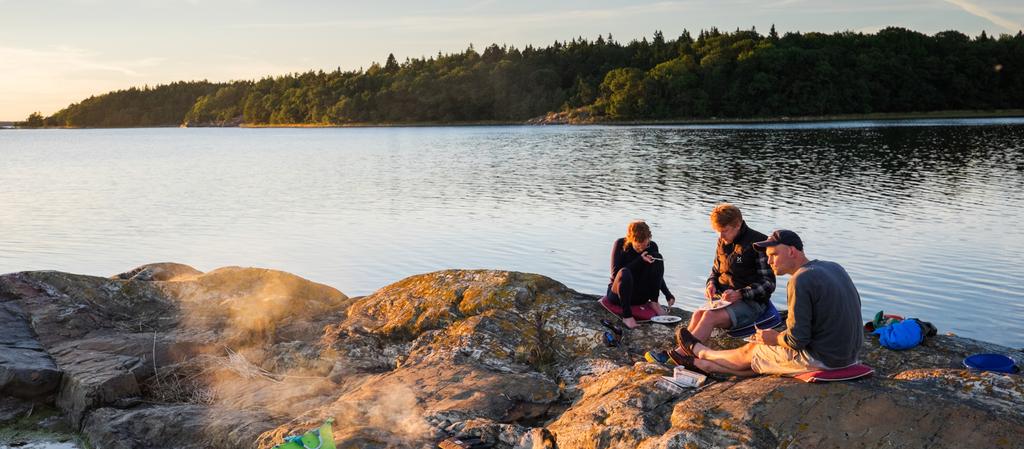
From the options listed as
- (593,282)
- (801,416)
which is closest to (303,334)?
(801,416)

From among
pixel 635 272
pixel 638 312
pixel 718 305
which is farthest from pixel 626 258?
pixel 718 305

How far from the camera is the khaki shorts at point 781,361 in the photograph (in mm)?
6520

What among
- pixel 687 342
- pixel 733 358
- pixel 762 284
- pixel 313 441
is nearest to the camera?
pixel 313 441

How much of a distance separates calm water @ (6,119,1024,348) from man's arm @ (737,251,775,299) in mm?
7559

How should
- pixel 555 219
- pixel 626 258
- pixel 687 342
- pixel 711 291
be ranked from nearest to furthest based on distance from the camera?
pixel 687 342 < pixel 711 291 < pixel 626 258 < pixel 555 219

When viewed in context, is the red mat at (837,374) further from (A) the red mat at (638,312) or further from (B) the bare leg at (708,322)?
(A) the red mat at (638,312)

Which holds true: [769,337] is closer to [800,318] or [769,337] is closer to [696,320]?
[800,318]

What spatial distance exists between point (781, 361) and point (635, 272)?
2823 mm

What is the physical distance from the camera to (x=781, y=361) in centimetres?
673

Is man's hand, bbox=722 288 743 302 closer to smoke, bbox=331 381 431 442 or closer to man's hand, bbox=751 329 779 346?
man's hand, bbox=751 329 779 346

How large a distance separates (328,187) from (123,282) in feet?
101

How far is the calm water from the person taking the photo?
18469 mm

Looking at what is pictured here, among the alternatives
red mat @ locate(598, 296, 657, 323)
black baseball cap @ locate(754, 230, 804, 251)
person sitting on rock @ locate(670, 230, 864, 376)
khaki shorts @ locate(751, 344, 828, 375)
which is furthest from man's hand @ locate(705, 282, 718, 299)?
black baseball cap @ locate(754, 230, 804, 251)

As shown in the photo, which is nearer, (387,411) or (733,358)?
(733,358)
